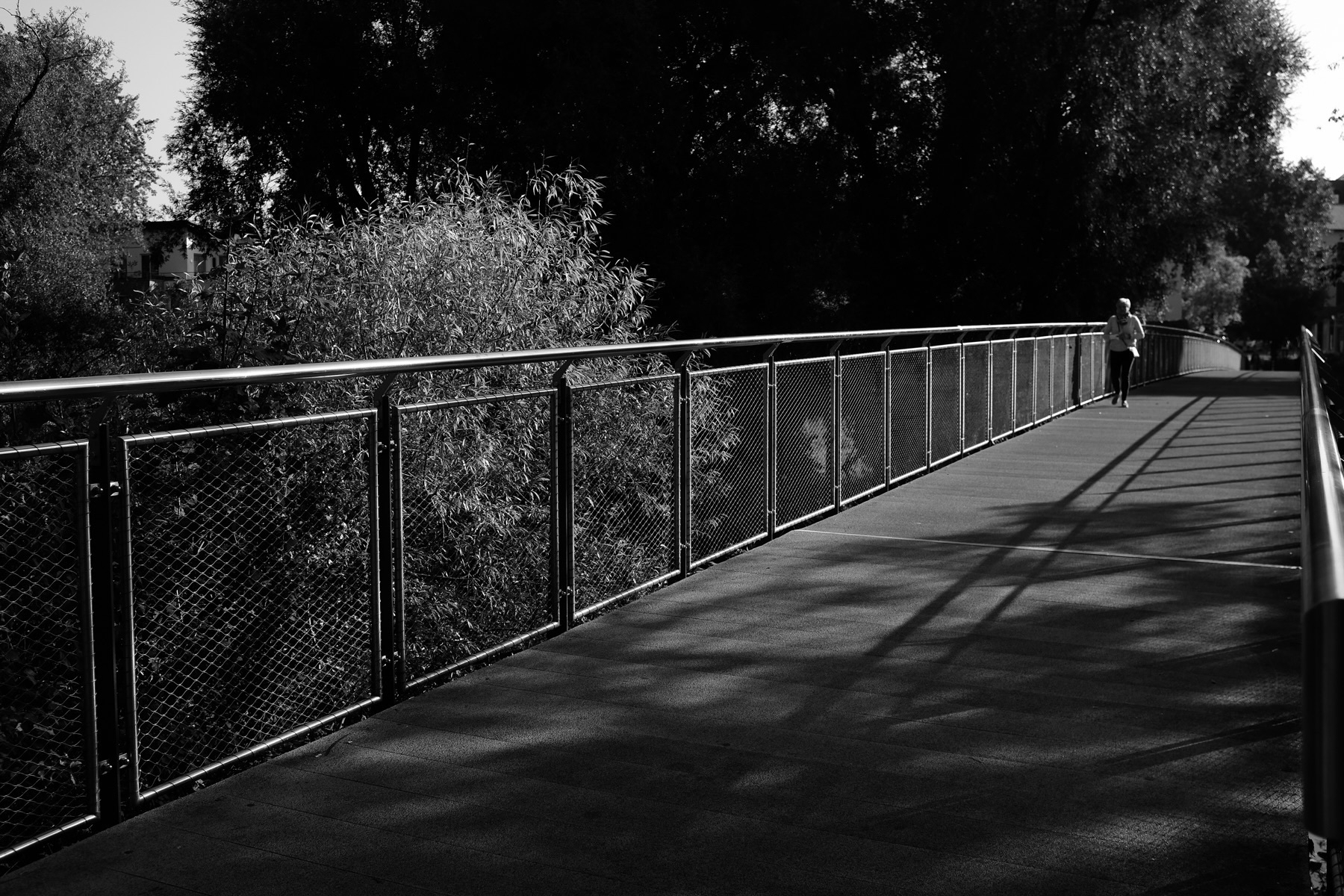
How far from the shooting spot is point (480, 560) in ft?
24.5

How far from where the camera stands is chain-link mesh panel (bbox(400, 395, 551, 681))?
698 cm

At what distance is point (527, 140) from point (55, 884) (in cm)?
2179

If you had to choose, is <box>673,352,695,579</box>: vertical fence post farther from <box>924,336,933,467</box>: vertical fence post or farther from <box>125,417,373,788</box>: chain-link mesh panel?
<box>924,336,933,467</box>: vertical fence post

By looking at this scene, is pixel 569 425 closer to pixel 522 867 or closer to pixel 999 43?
pixel 522 867

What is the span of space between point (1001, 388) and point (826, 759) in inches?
448

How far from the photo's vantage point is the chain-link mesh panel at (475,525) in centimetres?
698

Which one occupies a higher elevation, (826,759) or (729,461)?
(729,461)

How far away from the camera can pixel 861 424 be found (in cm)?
1055

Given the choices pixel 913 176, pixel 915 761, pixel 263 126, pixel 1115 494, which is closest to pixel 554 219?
pixel 1115 494

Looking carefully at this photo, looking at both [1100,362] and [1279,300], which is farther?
[1279,300]

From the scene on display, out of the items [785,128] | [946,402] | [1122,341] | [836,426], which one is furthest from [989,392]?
[785,128]

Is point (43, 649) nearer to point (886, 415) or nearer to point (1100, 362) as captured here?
point (886, 415)

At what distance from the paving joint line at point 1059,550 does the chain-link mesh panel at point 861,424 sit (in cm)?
126

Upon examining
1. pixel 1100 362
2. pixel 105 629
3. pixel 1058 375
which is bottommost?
pixel 105 629
